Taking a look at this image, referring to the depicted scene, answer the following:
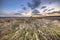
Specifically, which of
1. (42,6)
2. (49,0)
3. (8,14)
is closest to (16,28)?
(8,14)

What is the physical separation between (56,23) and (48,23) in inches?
6.2

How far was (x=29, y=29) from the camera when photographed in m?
2.23

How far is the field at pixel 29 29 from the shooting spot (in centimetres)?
215

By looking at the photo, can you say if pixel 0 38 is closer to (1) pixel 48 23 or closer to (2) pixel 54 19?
(1) pixel 48 23

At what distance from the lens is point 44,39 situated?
6.95 ft

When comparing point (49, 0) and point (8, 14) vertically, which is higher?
point (49, 0)

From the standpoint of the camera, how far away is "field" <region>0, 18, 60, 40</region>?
2154mm

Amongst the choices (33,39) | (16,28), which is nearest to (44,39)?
Result: (33,39)

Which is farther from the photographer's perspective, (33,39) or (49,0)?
(49,0)

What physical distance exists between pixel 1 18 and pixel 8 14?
0.16 m

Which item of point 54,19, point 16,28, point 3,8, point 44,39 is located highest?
point 3,8

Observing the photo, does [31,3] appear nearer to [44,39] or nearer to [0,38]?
[44,39]

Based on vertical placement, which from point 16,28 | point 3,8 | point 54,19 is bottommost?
point 16,28

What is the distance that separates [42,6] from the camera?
236cm
